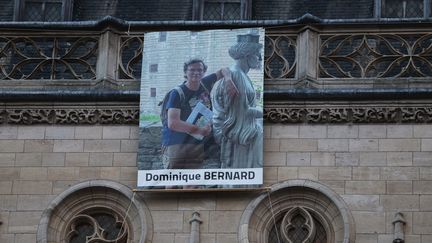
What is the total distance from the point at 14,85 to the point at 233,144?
383 centimetres

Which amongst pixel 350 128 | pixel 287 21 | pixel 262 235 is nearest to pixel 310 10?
pixel 287 21

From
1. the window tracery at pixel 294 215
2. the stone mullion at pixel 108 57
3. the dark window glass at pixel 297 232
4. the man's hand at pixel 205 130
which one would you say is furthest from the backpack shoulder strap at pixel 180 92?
the dark window glass at pixel 297 232

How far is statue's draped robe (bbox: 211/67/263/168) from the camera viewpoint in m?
23.7

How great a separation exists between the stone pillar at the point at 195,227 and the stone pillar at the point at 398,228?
2.97 metres

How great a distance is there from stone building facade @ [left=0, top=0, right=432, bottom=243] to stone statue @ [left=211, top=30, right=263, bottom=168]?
257 millimetres

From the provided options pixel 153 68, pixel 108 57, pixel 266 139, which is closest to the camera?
pixel 266 139

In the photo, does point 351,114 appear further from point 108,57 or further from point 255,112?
point 108,57

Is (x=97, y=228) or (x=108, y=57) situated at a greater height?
(x=108, y=57)

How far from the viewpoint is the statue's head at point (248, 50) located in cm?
2447

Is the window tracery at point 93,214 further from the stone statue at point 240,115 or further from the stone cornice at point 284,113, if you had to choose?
the stone statue at point 240,115

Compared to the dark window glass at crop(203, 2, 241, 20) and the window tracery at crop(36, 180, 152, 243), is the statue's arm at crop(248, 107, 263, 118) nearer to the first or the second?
the window tracery at crop(36, 180, 152, 243)

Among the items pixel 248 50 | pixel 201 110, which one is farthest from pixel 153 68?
pixel 248 50

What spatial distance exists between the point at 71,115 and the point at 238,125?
8.85 feet

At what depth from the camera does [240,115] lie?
24.1 meters
